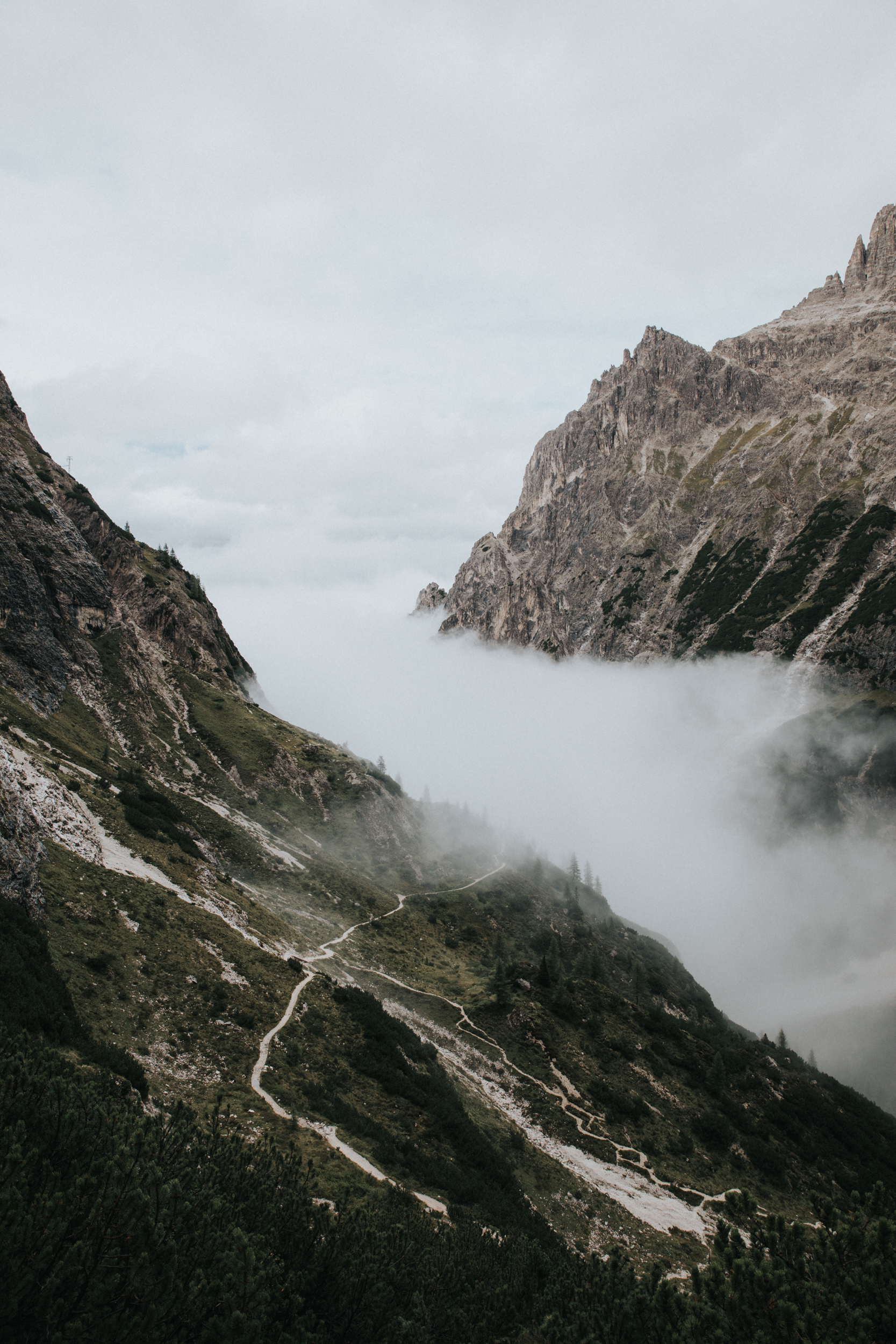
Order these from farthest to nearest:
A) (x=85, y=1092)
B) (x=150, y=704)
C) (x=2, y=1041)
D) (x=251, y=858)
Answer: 1. (x=150, y=704)
2. (x=251, y=858)
3. (x=2, y=1041)
4. (x=85, y=1092)

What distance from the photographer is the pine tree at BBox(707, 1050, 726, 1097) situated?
69062 mm

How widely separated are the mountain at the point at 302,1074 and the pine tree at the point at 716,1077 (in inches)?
19.7

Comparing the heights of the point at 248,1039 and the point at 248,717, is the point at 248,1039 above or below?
below

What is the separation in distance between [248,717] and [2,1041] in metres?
108

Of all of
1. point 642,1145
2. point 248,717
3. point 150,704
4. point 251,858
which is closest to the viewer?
point 642,1145

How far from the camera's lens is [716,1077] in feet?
232

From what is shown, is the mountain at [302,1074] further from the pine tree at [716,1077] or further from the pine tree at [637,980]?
the pine tree at [637,980]

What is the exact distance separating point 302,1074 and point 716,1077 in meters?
56.9

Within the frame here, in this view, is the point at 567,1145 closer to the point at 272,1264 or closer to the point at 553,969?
the point at 553,969

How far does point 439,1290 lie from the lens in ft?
63.9

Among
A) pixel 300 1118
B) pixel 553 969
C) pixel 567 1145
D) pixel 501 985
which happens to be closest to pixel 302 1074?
pixel 300 1118

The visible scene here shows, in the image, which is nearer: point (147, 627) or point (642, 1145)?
point (642, 1145)

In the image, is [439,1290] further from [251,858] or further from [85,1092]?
[251,858]

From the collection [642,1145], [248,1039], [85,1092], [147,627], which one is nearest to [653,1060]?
[642,1145]
